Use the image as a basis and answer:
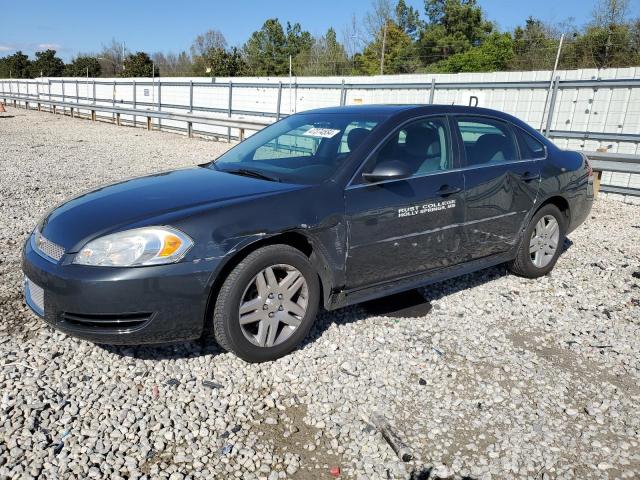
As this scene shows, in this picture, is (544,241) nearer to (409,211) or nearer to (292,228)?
(409,211)

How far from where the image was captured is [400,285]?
12.8 ft

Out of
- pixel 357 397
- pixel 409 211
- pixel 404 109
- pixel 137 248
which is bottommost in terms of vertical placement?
pixel 357 397

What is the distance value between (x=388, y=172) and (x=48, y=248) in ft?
7.17

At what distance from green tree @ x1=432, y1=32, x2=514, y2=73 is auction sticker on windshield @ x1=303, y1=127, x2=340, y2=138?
93.6 ft

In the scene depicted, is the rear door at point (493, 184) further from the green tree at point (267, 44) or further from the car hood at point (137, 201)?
the green tree at point (267, 44)

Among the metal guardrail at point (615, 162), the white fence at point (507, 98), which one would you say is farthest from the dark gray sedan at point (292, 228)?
the white fence at point (507, 98)

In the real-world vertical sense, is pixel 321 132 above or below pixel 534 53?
below

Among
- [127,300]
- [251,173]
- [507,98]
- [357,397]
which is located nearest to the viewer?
[127,300]

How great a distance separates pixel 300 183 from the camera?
11.6 ft

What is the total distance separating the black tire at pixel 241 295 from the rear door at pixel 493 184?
1582 millimetres

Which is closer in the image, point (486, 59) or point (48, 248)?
point (48, 248)

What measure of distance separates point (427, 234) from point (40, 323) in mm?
2901

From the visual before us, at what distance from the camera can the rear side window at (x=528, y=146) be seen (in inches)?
189

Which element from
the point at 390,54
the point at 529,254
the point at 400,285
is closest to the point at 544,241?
the point at 529,254
